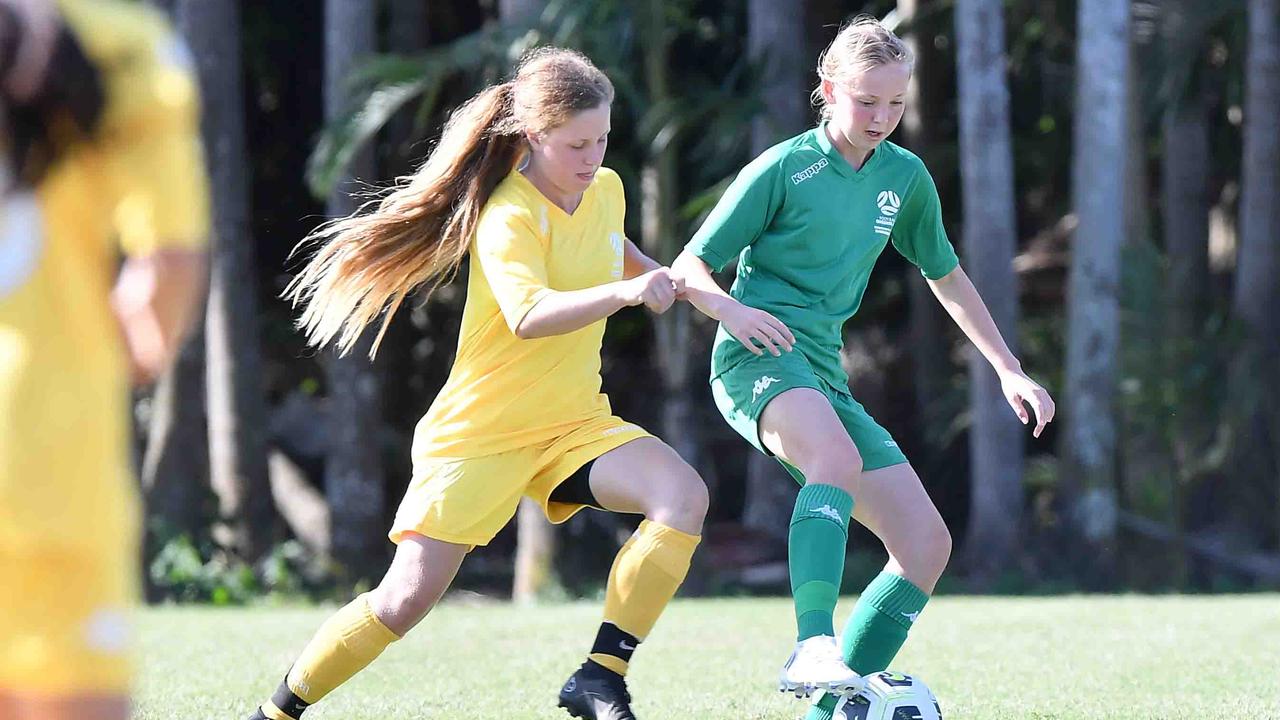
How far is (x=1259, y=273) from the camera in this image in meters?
13.5

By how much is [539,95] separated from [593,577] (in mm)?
9873

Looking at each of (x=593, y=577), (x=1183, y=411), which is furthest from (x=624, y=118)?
(x=1183, y=411)

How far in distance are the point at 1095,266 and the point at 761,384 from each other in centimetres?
895

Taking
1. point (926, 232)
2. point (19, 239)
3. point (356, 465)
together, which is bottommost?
point (356, 465)

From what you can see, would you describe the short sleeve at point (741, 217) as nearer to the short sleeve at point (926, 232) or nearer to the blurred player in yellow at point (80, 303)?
the short sleeve at point (926, 232)

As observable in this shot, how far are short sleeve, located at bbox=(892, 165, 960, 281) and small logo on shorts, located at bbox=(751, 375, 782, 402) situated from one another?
26.0 inches

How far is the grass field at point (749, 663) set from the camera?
17.0 feet

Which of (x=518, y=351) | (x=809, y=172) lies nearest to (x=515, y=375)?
(x=518, y=351)

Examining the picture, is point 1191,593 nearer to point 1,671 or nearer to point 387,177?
point 387,177

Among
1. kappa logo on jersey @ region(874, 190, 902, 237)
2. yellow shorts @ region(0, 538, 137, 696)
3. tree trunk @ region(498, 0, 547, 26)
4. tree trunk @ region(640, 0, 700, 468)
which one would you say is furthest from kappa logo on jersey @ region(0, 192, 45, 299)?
tree trunk @ region(498, 0, 547, 26)

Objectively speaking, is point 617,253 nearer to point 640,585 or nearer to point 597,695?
point 640,585

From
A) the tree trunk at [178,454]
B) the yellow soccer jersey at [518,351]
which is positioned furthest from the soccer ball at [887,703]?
the tree trunk at [178,454]

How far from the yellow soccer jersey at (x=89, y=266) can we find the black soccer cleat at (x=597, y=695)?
2.14 metres

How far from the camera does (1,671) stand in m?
2.27
